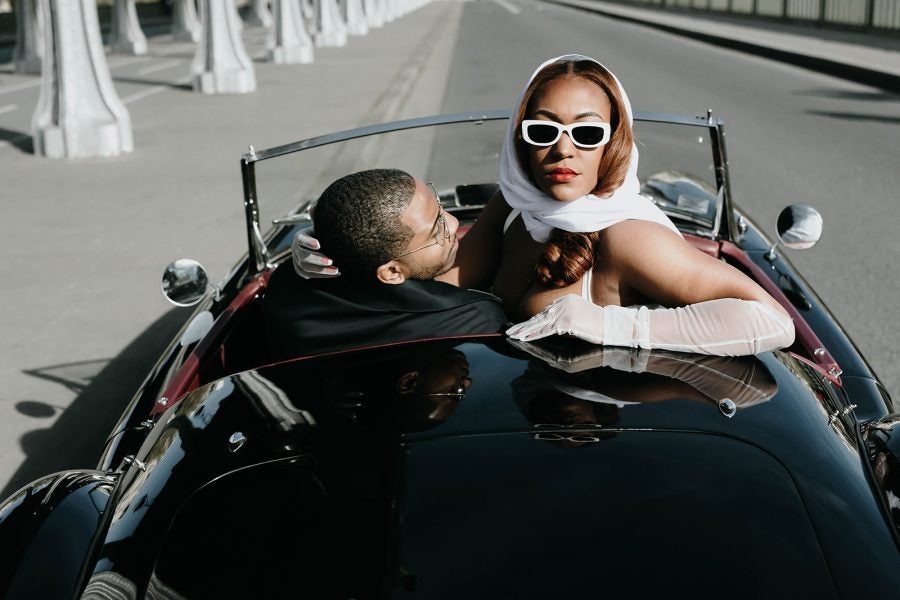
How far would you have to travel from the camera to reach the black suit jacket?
2289 mm

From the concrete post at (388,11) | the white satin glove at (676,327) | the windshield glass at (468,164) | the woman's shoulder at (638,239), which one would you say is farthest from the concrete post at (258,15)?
the white satin glove at (676,327)

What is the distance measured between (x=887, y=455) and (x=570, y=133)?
1021 millimetres

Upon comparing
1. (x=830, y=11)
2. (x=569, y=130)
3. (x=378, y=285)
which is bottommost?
(x=830, y=11)

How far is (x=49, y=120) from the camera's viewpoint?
11.5 m

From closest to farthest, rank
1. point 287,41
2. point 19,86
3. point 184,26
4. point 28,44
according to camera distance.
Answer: point 19,86, point 28,44, point 287,41, point 184,26

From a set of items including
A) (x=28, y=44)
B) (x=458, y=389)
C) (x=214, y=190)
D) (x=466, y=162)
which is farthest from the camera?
(x=28, y=44)

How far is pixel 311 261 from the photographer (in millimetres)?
2420

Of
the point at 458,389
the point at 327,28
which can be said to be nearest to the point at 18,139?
the point at 458,389

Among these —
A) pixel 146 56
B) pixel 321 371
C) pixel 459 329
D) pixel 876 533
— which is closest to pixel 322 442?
pixel 321 371

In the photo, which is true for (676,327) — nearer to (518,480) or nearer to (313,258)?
(518,480)

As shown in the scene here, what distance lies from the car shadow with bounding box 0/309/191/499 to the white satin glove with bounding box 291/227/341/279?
A: 1.79 metres

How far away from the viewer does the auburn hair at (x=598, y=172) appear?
240 cm

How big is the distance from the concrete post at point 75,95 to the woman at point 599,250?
31.7ft

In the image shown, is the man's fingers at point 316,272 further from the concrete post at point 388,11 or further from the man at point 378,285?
the concrete post at point 388,11
